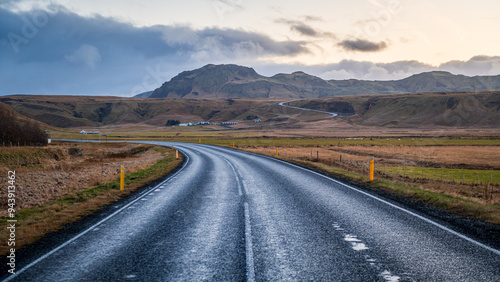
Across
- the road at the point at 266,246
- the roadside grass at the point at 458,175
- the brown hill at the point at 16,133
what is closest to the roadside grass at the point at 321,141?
the brown hill at the point at 16,133

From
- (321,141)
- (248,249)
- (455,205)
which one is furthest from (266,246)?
(321,141)

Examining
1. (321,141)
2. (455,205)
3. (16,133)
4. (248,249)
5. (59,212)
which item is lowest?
(59,212)

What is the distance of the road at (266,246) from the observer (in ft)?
17.3

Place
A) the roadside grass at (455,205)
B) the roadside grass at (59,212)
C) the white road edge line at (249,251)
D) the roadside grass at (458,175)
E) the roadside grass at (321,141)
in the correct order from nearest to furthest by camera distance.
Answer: the white road edge line at (249,251), the roadside grass at (59,212), the roadside grass at (455,205), the roadside grass at (458,175), the roadside grass at (321,141)

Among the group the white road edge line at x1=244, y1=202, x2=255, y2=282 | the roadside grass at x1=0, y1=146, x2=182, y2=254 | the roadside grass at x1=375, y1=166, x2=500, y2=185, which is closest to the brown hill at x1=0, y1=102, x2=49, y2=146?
the roadside grass at x1=0, y1=146, x2=182, y2=254

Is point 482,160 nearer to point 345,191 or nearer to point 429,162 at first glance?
point 429,162

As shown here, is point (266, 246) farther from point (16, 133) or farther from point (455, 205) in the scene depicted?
point (16, 133)

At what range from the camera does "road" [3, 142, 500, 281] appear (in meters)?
5.28

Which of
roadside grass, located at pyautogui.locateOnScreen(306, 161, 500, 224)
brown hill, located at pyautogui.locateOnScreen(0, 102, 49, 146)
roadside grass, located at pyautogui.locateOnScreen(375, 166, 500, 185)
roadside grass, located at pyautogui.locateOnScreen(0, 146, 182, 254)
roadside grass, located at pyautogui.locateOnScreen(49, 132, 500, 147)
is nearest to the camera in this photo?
roadside grass, located at pyautogui.locateOnScreen(0, 146, 182, 254)

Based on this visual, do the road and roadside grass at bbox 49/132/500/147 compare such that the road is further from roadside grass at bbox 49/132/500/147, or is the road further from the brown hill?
roadside grass at bbox 49/132/500/147

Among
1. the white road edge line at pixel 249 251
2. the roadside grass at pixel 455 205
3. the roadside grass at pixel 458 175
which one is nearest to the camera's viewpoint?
the white road edge line at pixel 249 251

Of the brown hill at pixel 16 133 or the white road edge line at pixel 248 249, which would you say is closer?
the white road edge line at pixel 248 249

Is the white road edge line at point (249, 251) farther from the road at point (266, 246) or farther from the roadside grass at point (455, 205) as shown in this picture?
the roadside grass at point (455, 205)

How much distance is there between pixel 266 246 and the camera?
21.5ft
